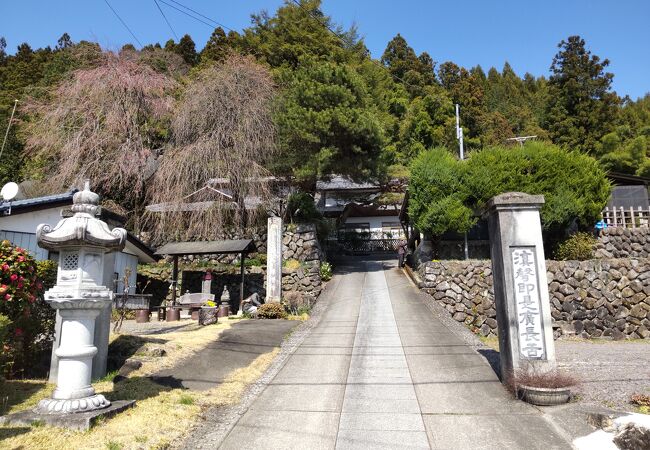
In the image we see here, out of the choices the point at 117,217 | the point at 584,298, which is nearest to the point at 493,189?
the point at 584,298

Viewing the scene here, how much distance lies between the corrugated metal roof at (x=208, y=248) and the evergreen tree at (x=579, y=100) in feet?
95.8

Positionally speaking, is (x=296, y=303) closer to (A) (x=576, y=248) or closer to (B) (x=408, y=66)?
(A) (x=576, y=248)

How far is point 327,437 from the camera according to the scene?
5.13m

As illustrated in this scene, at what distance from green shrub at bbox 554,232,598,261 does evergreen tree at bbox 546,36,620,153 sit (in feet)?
65.5

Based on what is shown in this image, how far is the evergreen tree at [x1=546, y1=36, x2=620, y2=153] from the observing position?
3384cm

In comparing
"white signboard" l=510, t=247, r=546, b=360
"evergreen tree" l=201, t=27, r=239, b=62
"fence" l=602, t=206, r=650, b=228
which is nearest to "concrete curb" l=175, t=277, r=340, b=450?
"white signboard" l=510, t=247, r=546, b=360

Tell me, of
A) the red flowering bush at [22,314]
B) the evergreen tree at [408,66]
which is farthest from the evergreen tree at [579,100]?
the red flowering bush at [22,314]

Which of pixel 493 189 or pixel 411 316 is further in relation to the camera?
pixel 493 189

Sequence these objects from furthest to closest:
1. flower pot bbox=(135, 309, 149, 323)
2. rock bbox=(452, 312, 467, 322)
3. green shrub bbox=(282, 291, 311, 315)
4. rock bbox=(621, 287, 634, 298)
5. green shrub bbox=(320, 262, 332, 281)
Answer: green shrub bbox=(320, 262, 332, 281) < green shrub bbox=(282, 291, 311, 315) < flower pot bbox=(135, 309, 149, 323) < rock bbox=(452, 312, 467, 322) < rock bbox=(621, 287, 634, 298)

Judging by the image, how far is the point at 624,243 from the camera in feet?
57.5

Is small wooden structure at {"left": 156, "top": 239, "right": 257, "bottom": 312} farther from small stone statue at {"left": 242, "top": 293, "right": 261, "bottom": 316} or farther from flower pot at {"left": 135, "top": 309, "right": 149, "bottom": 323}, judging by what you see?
flower pot at {"left": 135, "top": 309, "right": 149, "bottom": 323}

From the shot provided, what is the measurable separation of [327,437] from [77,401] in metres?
3.11

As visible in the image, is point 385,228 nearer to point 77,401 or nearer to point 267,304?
point 267,304

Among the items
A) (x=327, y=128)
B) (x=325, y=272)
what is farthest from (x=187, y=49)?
(x=325, y=272)
